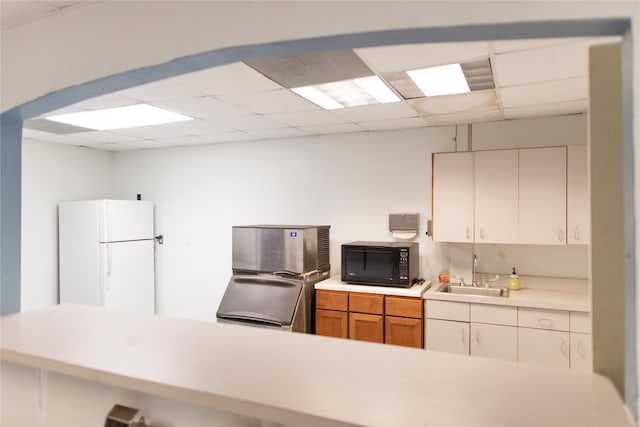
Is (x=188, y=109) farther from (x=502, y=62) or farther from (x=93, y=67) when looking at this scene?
(x=502, y=62)

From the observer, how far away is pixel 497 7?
1025mm

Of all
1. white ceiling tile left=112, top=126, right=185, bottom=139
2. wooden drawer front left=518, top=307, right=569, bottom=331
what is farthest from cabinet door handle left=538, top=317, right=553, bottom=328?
white ceiling tile left=112, top=126, right=185, bottom=139

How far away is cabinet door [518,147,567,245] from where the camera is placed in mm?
3357

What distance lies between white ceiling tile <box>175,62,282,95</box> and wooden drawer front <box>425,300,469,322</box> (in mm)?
2211

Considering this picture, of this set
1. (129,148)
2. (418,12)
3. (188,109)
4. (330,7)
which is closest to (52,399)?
(330,7)

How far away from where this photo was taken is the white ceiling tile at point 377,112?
10.7 ft

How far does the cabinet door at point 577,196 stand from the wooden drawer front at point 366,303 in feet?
5.41

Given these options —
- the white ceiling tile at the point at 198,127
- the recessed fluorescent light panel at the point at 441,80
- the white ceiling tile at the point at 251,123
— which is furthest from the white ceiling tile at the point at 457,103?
the white ceiling tile at the point at 198,127

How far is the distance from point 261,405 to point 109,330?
0.86 m

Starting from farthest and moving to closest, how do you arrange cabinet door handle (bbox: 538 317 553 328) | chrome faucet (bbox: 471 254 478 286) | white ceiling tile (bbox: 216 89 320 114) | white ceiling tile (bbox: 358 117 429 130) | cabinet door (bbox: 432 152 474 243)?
chrome faucet (bbox: 471 254 478 286) → white ceiling tile (bbox: 358 117 429 130) → cabinet door (bbox: 432 152 474 243) → cabinet door handle (bbox: 538 317 553 328) → white ceiling tile (bbox: 216 89 320 114)

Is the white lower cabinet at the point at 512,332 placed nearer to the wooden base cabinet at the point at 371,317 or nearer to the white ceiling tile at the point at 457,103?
the wooden base cabinet at the point at 371,317

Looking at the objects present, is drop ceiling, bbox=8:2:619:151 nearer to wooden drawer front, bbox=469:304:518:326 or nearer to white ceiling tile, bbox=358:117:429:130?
white ceiling tile, bbox=358:117:429:130

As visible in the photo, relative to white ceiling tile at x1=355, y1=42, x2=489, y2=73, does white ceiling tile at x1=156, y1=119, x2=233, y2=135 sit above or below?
above

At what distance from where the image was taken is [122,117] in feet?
12.1
